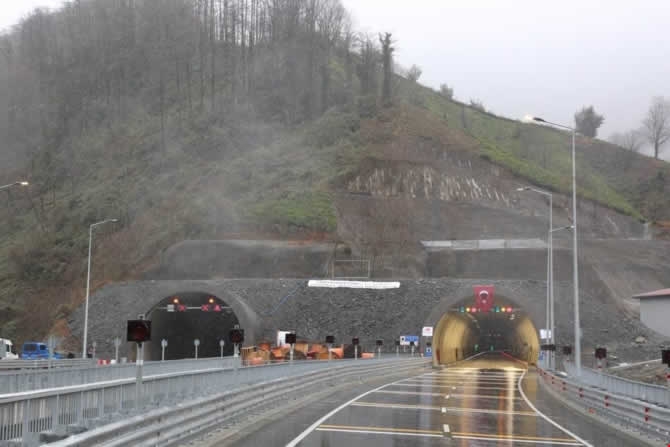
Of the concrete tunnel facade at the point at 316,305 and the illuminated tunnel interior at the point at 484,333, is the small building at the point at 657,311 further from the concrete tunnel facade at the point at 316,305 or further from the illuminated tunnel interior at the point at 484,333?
the illuminated tunnel interior at the point at 484,333

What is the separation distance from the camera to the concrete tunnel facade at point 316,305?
197ft

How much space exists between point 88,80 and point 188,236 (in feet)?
208

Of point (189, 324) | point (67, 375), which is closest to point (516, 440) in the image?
point (67, 375)

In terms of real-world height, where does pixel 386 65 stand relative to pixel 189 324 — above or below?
above

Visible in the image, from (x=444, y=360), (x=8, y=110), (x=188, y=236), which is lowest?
(x=444, y=360)

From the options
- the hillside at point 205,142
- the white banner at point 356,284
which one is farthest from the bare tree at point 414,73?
the white banner at point 356,284

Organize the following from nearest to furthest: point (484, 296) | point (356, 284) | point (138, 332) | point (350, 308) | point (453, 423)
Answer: point (138, 332), point (453, 423), point (484, 296), point (350, 308), point (356, 284)

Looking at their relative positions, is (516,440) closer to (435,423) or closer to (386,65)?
(435,423)

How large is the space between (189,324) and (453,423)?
4984cm

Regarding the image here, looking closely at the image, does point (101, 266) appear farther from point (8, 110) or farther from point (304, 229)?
point (8, 110)

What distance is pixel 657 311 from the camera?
2485 inches

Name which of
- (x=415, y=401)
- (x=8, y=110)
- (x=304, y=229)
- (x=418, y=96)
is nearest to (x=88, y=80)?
(x=8, y=110)

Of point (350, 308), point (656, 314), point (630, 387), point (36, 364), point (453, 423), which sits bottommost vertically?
point (453, 423)

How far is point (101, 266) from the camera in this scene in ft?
263
